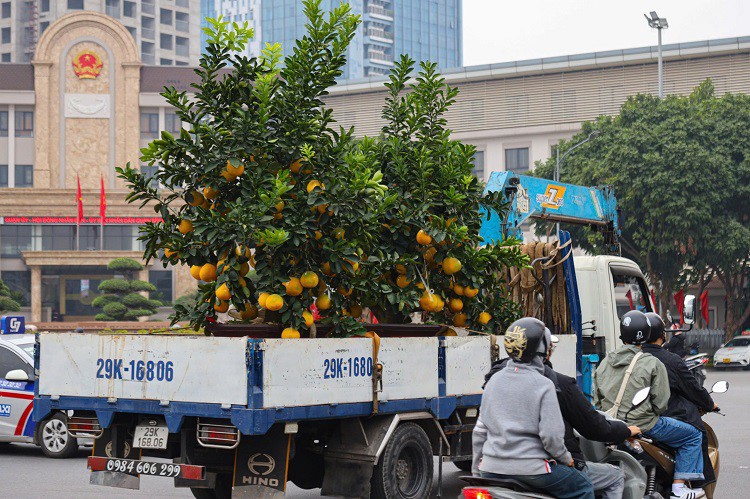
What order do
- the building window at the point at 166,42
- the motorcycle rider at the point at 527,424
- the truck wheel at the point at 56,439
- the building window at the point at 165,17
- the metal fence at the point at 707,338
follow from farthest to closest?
the building window at the point at 165,17, the building window at the point at 166,42, the metal fence at the point at 707,338, the truck wheel at the point at 56,439, the motorcycle rider at the point at 527,424

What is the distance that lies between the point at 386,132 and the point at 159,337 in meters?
3.78

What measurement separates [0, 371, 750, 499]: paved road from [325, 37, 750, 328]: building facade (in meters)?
46.8

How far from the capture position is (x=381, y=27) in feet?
575

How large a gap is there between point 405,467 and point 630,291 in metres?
4.65

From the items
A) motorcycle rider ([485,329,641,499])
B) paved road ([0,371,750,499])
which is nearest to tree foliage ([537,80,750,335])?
paved road ([0,371,750,499])

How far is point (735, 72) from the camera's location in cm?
6025

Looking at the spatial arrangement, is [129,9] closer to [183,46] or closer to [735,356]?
[183,46]

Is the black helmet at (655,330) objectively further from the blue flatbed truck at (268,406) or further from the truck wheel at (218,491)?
the truck wheel at (218,491)

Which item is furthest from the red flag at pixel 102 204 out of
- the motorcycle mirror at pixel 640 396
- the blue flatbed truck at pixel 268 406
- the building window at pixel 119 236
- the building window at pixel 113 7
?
the motorcycle mirror at pixel 640 396

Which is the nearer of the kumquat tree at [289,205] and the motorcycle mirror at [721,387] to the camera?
the motorcycle mirror at [721,387]

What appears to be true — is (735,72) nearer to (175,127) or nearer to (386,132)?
(175,127)

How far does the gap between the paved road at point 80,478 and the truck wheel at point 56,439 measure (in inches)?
5.1

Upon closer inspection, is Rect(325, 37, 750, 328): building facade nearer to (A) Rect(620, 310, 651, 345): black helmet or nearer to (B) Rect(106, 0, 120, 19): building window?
(B) Rect(106, 0, 120, 19): building window

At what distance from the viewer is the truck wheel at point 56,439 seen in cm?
1291
